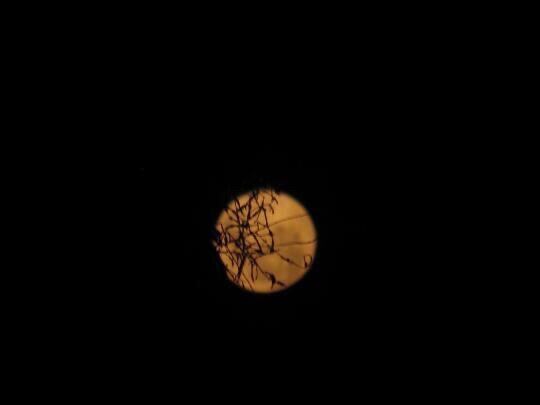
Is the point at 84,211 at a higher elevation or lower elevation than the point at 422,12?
lower

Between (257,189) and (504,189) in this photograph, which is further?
(257,189)

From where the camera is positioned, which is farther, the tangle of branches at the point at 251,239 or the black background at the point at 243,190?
the tangle of branches at the point at 251,239

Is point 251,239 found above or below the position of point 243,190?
below

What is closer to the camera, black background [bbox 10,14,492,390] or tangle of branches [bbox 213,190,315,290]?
black background [bbox 10,14,492,390]

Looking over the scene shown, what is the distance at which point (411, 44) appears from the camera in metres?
1.61

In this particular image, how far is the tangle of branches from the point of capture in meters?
1.83

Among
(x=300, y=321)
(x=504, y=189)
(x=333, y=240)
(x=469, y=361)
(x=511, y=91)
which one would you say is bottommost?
(x=469, y=361)

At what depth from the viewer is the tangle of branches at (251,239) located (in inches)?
71.9

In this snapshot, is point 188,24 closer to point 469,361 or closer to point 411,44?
point 411,44

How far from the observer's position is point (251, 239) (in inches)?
72.1

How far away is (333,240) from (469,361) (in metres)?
0.83

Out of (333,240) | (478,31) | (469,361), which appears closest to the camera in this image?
(478,31)

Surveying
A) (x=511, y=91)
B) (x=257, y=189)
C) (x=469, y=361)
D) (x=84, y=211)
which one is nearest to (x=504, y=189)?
(x=511, y=91)

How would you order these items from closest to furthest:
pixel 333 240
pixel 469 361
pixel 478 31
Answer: pixel 478 31 < pixel 469 361 < pixel 333 240
